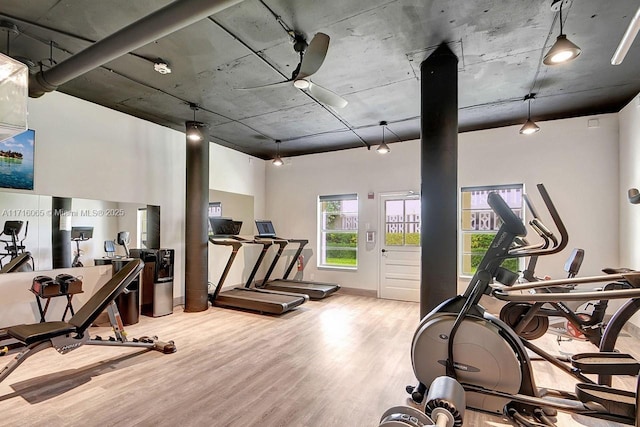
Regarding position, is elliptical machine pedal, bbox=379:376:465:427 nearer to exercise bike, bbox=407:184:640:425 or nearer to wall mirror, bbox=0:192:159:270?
exercise bike, bbox=407:184:640:425

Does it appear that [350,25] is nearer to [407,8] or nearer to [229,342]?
[407,8]

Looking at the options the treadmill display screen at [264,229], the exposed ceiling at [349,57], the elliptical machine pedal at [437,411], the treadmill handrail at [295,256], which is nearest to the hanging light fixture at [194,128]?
the exposed ceiling at [349,57]

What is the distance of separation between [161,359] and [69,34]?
3417 millimetres

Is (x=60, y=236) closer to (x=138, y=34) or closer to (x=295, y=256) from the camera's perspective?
(x=138, y=34)

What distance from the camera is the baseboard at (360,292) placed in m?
6.67

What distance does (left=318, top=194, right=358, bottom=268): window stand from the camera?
714cm

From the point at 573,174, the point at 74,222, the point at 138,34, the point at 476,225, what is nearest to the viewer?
the point at 138,34

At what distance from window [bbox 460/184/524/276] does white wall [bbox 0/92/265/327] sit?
503cm

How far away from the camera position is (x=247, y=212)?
767cm

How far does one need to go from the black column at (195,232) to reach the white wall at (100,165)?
0.42 meters

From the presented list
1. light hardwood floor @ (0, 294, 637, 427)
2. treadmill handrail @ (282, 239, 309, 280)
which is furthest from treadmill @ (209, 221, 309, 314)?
treadmill handrail @ (282, 239, 309, 280)

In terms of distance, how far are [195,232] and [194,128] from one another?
5.78 feet

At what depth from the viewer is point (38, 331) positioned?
2.76 metres

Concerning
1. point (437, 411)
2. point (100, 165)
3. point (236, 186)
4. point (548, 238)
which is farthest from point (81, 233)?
point (548, 238)
